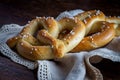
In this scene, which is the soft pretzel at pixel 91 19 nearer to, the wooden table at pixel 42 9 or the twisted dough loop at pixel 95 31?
the twisted dough loop at pixel 95 31

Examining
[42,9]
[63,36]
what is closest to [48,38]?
[63,36]

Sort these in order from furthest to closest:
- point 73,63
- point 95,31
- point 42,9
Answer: point 42,9 < point 95,31 < point 73,63

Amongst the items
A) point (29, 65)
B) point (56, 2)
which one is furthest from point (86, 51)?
point (56, 2)

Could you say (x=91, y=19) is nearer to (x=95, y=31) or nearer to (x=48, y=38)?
(x=95, y=31)

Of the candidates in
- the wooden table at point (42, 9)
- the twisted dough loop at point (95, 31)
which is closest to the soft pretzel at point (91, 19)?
the twisted dough loop at point (95, 31)

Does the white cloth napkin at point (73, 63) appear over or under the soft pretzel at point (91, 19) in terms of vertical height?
under

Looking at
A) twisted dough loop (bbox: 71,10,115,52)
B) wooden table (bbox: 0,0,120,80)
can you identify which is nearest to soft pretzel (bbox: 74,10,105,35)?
twisted dough loop (bbox: 71,10,115,52)
